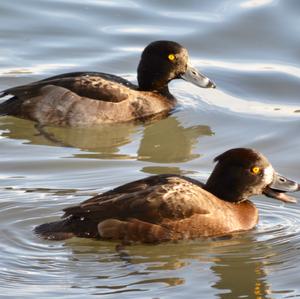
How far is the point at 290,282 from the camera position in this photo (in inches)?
326

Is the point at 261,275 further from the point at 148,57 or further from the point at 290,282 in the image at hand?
the point at 148,57

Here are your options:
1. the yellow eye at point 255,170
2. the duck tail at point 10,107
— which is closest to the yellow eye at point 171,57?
the duck tail at point 10,107

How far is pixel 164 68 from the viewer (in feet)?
44.2

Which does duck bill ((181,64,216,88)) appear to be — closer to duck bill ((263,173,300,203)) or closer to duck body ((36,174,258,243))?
duck bill ((263,173,300,203))

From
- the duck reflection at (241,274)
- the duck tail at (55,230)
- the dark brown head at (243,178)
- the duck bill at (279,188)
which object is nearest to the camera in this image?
the duck reflection at (241,274)

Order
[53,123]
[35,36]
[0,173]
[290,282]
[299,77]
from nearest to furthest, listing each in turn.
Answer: [290,282]
[0,173]
[53,123]
[299,77]
[35,36]

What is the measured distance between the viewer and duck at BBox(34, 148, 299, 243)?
889 centimetres

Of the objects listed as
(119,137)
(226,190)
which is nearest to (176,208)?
(226,190)

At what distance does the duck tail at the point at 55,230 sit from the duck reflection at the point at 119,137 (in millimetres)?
2288

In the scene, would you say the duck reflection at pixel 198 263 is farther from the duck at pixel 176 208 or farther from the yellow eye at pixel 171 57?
the yellow eye at pixel 171 57

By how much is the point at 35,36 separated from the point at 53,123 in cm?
313

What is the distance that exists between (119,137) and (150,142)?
41 centimetres

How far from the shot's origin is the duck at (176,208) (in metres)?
8.89

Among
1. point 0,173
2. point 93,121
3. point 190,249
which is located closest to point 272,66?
point 93,121
